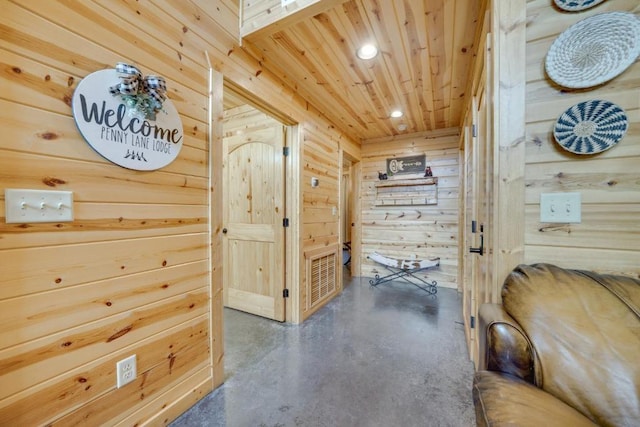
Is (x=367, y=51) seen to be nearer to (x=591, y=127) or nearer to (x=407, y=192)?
(x=591, y=127)

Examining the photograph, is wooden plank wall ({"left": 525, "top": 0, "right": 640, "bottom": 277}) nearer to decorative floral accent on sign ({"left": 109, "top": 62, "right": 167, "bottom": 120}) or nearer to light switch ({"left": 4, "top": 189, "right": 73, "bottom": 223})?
decorative floral accent on sign ({"left": 109, "top": 62, "right": 167, "bottom": 120})

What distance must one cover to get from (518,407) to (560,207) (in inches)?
34.9

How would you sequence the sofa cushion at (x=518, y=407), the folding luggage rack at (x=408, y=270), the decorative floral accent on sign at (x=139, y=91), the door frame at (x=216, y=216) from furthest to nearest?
1. the folding luggage rack at (x=408, y=270)
2. the door frame at (x=216, y=216)
3. the decorative floral accent on sign at (x=139, y=91)
4. the sofa cushion at (x=518, y=407)

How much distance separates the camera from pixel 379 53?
1.92 meters

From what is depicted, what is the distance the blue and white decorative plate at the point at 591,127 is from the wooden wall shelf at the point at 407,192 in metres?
2.67

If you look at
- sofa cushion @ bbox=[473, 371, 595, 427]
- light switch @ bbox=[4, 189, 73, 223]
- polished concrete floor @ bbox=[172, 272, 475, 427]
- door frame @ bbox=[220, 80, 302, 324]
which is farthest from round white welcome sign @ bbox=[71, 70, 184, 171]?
sofa cushion @ bbox=[473, 371, 595, 427]

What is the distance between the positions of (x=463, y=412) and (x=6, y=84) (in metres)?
2.52

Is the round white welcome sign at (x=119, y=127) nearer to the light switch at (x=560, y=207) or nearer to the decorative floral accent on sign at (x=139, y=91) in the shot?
the decorative floral accent on sign at (x=139, y=91)

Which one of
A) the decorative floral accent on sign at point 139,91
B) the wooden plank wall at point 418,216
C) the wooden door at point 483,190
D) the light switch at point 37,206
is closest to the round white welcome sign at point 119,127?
the decorative floral accent on sign at point 139,91

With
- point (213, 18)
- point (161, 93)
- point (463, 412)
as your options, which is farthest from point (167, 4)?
point (463, 412)

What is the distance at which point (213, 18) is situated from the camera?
1.54 meters

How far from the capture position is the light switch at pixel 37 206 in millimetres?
827

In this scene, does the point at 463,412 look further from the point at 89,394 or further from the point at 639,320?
the point at 89,394

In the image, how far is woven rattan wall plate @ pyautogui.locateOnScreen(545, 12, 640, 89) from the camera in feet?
3.08
